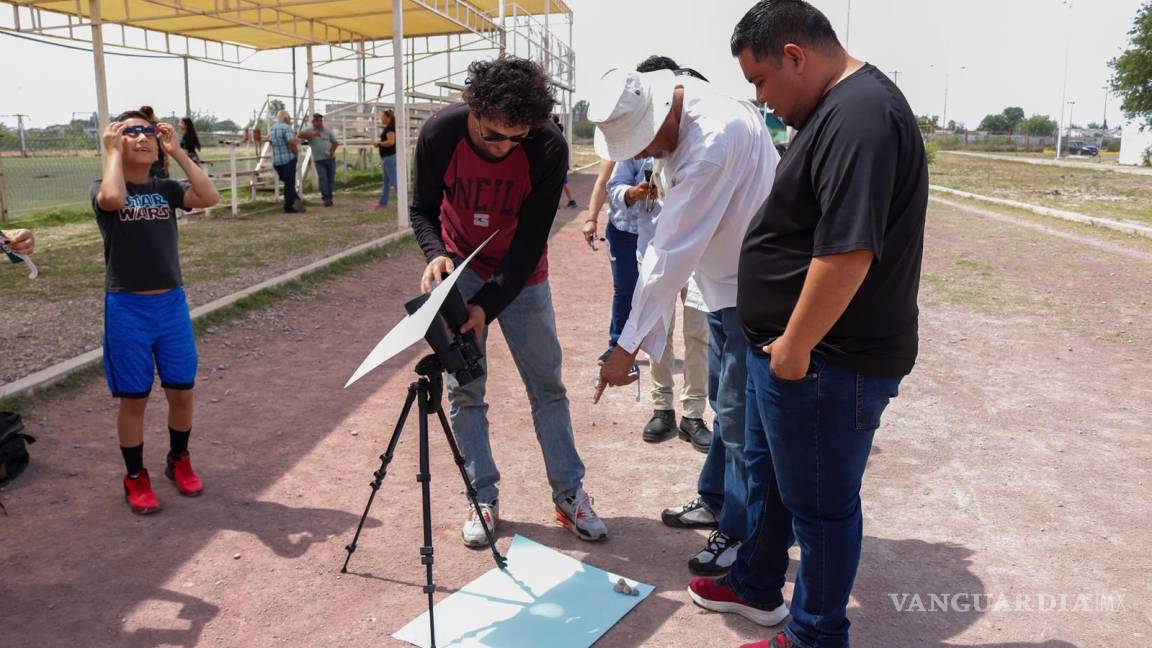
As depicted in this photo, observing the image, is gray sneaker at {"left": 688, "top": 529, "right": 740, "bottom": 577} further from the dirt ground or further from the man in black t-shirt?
the man in black t-shirt

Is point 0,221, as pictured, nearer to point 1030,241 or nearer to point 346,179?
point 346,179

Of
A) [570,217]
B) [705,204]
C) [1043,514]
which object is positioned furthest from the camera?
[570,217]

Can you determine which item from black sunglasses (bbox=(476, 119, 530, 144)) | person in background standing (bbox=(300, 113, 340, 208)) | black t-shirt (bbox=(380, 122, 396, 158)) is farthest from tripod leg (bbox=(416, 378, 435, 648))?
black t-shirt (bbox=(380, 122, 396, 158))

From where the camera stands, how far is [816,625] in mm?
2547

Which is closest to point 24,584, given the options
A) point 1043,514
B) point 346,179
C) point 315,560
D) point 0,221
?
point 315,560

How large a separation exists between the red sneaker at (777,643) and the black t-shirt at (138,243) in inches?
115

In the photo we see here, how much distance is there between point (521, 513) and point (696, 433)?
4.23 feet

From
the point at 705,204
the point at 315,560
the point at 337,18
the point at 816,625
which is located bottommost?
the point at 315,560

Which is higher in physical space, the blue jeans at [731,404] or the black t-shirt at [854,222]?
the black t-shirt at [854,222]

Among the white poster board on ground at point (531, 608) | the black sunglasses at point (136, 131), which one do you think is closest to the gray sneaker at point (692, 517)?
the white poster board on ground at point (531, 608)

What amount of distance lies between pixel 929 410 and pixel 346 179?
792 inches

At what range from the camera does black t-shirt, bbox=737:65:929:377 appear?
203 centimetres

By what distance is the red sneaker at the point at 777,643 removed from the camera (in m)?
2.66

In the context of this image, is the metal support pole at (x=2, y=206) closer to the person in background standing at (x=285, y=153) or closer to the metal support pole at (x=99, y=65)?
the metal support pole at (x=99, y=65)
